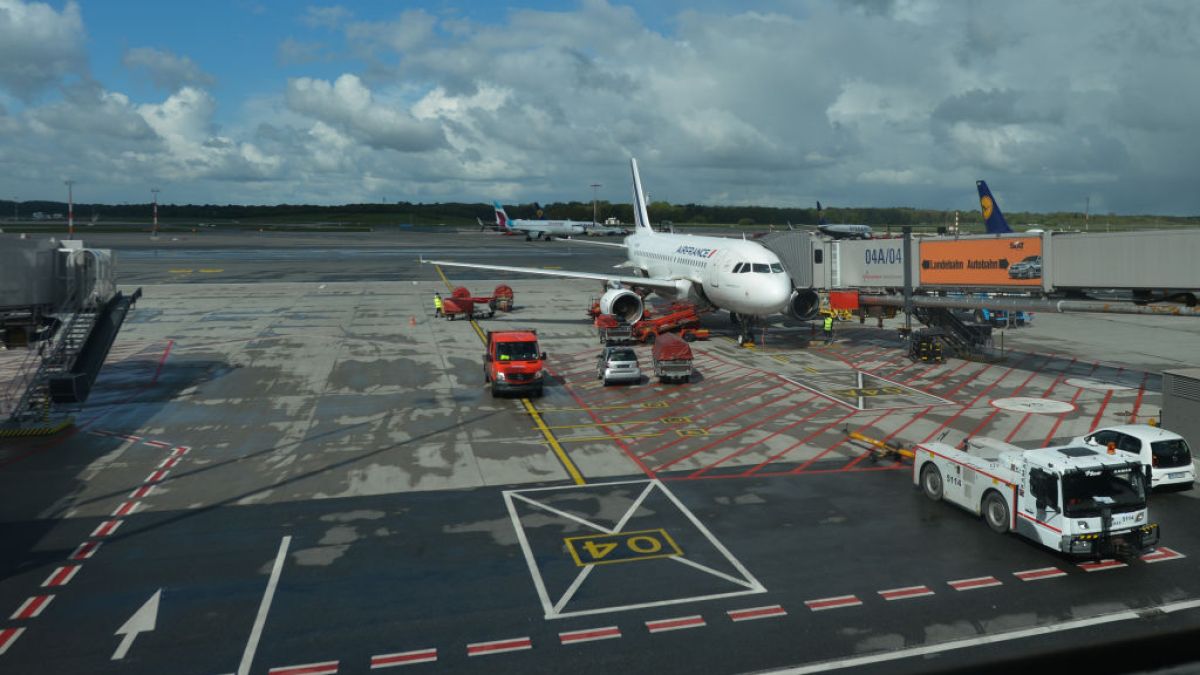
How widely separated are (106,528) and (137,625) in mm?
6129

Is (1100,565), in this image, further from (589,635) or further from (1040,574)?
(589,635)

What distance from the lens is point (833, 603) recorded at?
15.8 metres

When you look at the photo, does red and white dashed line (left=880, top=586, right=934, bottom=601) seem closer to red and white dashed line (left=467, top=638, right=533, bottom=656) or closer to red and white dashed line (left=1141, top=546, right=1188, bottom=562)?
red and white dashed line (left=1141, top=546, right=1188, bottom=562)

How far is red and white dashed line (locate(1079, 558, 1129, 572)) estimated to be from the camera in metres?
17.4

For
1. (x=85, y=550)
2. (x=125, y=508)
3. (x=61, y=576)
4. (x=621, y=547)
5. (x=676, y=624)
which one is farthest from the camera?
(x=125, y=508)

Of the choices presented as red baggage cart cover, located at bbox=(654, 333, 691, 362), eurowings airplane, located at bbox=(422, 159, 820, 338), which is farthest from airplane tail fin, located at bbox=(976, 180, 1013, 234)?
Result: red baggage cart cover, located at bbox=(654, 333, 691, 362)

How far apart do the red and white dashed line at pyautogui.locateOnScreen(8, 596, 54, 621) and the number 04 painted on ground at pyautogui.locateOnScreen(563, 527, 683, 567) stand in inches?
411

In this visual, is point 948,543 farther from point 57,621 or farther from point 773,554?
point 57,621

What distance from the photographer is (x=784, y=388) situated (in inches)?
1426

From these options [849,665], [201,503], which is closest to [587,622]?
[849,665]

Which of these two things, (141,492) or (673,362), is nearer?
(141,492)

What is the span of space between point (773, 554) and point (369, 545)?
30.3 ft

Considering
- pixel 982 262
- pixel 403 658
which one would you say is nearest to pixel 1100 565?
pixel 403 658

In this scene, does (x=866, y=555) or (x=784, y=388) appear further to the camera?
(x=784, y=388)
